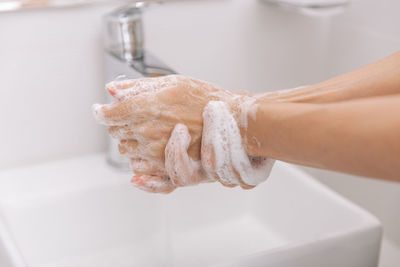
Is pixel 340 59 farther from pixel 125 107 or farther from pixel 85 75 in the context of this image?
pixel 125 107

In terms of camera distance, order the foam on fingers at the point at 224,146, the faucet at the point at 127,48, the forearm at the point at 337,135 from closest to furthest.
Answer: the forearm at the point at 337,135
the foam on fingers at the point at 224,146
the faucet at the point at 127,48

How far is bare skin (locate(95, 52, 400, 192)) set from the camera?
0.51 m

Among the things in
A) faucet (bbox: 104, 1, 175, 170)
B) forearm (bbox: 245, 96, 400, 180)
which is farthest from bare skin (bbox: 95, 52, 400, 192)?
faucet (bbox: 104, 1, 175, 170)

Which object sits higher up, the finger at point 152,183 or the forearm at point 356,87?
the forearm at point 356,87

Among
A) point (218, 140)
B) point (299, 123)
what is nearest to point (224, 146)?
point (218, 140)

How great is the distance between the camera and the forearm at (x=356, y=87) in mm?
667

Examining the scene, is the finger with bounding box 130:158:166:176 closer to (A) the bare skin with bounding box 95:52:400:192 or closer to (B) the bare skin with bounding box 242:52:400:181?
(A) the bare skin with bounding box 95:52:400:192

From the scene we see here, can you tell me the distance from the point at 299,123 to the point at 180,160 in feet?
0.56

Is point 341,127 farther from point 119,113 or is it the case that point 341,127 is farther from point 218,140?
point 119,113

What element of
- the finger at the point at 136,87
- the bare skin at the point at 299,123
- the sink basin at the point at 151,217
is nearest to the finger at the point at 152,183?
the bare skin at the point at 299,123

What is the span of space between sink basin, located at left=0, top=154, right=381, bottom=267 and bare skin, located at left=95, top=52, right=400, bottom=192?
270 millimetres

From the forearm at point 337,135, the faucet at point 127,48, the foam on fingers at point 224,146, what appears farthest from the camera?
the faucet at point 127,48

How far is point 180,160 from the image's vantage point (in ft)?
2.17

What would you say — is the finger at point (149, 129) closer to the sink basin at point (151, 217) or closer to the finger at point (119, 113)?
the finger at point (119, 113)
